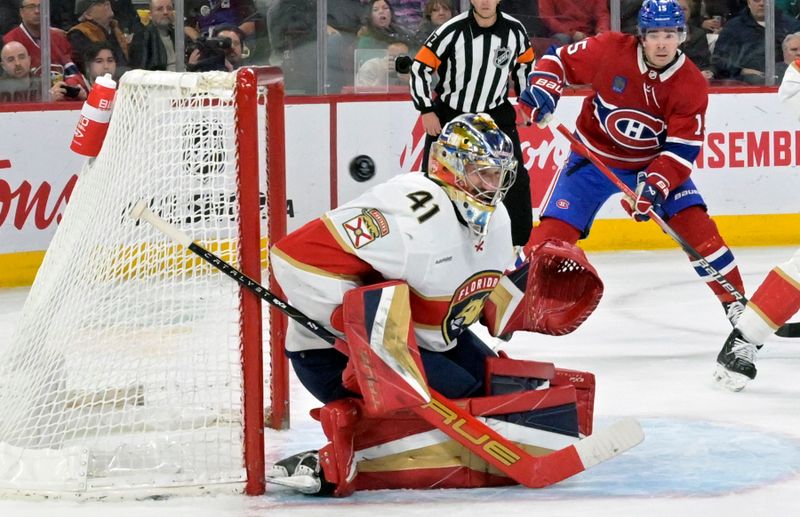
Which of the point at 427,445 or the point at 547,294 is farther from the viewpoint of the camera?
the point at 547,294

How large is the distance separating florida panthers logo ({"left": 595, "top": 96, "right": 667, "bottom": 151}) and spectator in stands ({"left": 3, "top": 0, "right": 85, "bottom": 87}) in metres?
2.54

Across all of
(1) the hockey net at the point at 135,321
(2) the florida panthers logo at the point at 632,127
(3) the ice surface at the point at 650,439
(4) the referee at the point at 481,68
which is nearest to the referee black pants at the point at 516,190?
(4) the referee at the point at 481,68

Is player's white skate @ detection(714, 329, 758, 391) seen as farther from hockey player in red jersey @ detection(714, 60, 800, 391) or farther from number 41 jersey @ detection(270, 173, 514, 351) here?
number 41 jersey @ detection(270, 173, 514, 351)

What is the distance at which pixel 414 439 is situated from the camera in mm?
2949

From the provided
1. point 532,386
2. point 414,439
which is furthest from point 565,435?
point 414,439

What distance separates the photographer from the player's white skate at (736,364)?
4.04 meters

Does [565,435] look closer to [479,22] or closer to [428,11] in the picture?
[479,22]

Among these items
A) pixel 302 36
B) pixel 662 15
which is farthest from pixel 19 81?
pixel 662 15

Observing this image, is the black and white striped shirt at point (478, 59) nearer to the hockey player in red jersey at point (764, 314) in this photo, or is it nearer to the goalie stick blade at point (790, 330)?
the goalie stick blade at point (790, 330)

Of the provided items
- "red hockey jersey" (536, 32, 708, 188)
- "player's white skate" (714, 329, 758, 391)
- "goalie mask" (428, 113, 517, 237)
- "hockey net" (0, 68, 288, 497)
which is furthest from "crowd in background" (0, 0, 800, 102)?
"goalie mask" (428, 113, 517, 237)

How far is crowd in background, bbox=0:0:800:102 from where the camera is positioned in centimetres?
600

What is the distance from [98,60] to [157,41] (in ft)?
0.92

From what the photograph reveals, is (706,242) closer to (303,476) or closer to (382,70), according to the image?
(303,476)

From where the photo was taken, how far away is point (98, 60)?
6.16 meters
